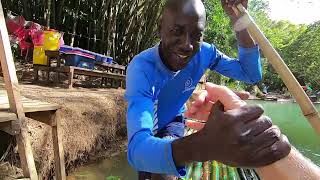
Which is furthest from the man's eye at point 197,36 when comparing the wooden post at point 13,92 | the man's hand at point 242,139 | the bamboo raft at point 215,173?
the bamboo raft at point 215,173

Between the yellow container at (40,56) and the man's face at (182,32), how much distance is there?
6436mm

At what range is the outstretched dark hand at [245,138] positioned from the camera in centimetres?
80

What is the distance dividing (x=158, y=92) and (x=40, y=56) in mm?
6365

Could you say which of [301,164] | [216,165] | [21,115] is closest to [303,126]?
[216,165]

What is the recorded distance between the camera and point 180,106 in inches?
91.7

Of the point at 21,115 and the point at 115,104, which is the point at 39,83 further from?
the point at 21,115

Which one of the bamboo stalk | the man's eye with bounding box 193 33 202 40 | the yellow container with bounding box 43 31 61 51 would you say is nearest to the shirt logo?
the man's eye with bounding box 193 33 202 40

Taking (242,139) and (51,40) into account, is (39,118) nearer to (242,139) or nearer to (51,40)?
(242,139)

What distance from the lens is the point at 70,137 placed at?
16.4ft

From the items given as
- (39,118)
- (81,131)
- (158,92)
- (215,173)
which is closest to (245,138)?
(158,92)

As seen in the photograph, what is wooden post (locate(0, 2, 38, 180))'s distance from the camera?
2844 mm

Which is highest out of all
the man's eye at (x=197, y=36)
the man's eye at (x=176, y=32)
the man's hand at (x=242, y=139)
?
the man's eye at (x=176, y=32)

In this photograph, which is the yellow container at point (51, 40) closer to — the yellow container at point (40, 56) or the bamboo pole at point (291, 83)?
the yellow container at point (40, 56)

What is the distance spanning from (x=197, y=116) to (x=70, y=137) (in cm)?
381
